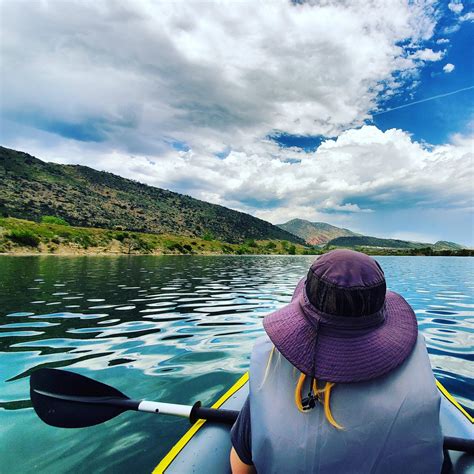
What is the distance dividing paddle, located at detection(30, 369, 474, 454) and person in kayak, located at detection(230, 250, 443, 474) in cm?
247

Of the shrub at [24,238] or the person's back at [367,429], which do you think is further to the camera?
the shrub at [24,238]

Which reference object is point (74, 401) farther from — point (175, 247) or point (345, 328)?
point (175, 247)

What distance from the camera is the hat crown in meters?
1.94

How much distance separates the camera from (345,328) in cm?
194

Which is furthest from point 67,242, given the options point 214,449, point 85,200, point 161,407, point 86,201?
point 85,200

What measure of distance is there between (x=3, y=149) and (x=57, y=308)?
178200 mm

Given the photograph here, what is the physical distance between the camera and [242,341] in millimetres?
8703

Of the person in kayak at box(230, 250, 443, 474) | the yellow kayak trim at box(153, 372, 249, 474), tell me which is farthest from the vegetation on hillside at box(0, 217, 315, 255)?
the person in kayak at box(230, 250, 443, 474)

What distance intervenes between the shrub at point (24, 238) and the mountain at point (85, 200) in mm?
44126

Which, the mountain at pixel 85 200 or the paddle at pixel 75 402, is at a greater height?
the mountain at pixel 85 200

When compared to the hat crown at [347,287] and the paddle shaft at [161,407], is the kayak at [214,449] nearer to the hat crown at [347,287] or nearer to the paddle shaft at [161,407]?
the paddle shaft at [161,407]

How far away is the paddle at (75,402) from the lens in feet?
13.7

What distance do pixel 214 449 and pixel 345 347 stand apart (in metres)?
2.15

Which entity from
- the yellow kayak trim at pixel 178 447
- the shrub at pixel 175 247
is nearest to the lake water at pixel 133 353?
the yellow kayak trim at pixel 178 447
